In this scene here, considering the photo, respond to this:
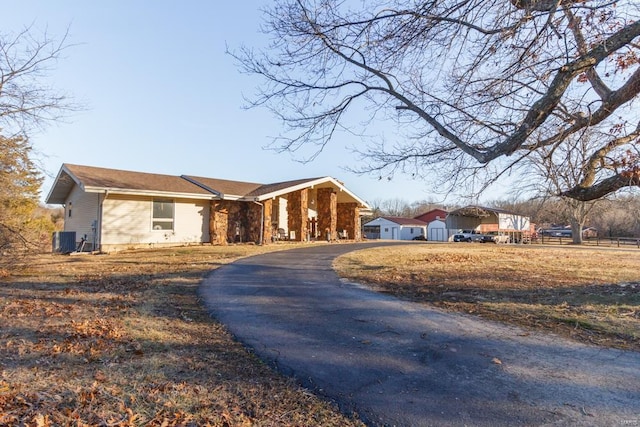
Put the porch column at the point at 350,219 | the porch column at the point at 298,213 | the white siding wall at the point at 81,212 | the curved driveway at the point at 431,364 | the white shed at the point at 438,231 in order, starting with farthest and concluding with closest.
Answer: the white shed at the point at 438,231 → the porch column at the point at 350,219 → the porch column at the point at 298,213 → the white siding wall at the point at 81,212 → the curved driveway at the point at 431,364

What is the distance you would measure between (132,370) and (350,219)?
82.9 feet

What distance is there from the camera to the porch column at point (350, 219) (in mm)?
28484

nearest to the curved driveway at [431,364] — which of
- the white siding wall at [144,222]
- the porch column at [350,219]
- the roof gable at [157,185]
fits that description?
the roof gable at [157,185]

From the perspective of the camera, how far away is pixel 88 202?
61.1ft

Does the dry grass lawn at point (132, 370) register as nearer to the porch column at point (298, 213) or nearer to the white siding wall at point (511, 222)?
the porch column at point (298, 213)

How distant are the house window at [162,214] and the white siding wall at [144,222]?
20cm

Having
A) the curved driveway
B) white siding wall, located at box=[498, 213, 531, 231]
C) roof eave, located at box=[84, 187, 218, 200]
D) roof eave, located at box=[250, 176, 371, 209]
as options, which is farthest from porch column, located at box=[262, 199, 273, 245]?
white siding wall, located at box=[498, 213, 531, 231]

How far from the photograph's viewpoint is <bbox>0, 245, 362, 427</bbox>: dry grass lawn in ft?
9.66

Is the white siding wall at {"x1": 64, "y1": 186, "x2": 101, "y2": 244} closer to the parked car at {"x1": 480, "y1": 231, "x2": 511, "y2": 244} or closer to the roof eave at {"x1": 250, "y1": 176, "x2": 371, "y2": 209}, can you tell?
the roof eave at {"x1": 250, "y1": 176, "x2": 371, "y2": 209}

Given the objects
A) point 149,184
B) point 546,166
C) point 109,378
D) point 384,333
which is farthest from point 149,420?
point 149,184

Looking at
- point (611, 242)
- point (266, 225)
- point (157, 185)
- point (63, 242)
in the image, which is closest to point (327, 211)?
point (266, 225)

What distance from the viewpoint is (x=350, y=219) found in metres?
28.7

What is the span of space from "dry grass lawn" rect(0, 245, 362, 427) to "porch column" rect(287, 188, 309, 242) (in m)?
17.0

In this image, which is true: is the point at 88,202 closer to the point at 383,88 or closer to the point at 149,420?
the point at 383,88
